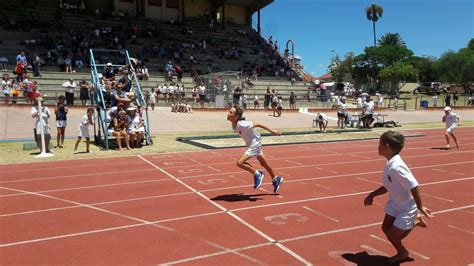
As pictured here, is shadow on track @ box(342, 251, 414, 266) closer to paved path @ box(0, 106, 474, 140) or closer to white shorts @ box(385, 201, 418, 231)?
white shorts @ box(385, 201, 418, 231)

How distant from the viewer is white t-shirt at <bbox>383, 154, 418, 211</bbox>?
13.5 ft

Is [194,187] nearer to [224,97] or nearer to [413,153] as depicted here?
[413,153]

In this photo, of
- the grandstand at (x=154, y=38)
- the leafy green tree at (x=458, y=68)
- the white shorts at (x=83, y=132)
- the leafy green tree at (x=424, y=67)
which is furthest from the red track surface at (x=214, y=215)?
the leafy green tree at (x=424, y=67)

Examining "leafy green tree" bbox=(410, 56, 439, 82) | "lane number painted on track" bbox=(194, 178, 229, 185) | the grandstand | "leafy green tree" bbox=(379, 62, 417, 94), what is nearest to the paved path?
the grandstand

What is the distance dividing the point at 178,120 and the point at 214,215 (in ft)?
54.5

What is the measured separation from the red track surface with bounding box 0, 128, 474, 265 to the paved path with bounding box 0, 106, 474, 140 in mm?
7498

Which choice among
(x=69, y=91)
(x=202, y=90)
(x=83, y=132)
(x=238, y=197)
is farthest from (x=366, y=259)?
(x=202, y=90)

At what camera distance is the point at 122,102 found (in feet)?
49.4

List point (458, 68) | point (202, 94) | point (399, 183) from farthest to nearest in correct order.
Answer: point (458, 68) < point (202, 94) < point (399, 183)

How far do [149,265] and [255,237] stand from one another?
1.53 meters

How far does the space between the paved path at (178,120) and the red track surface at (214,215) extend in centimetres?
750

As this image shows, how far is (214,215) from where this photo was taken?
21.3 feet

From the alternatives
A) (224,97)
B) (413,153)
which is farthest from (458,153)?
(224,97)

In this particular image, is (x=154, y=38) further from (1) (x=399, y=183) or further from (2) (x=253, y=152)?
(1) (x=399, y=183)
